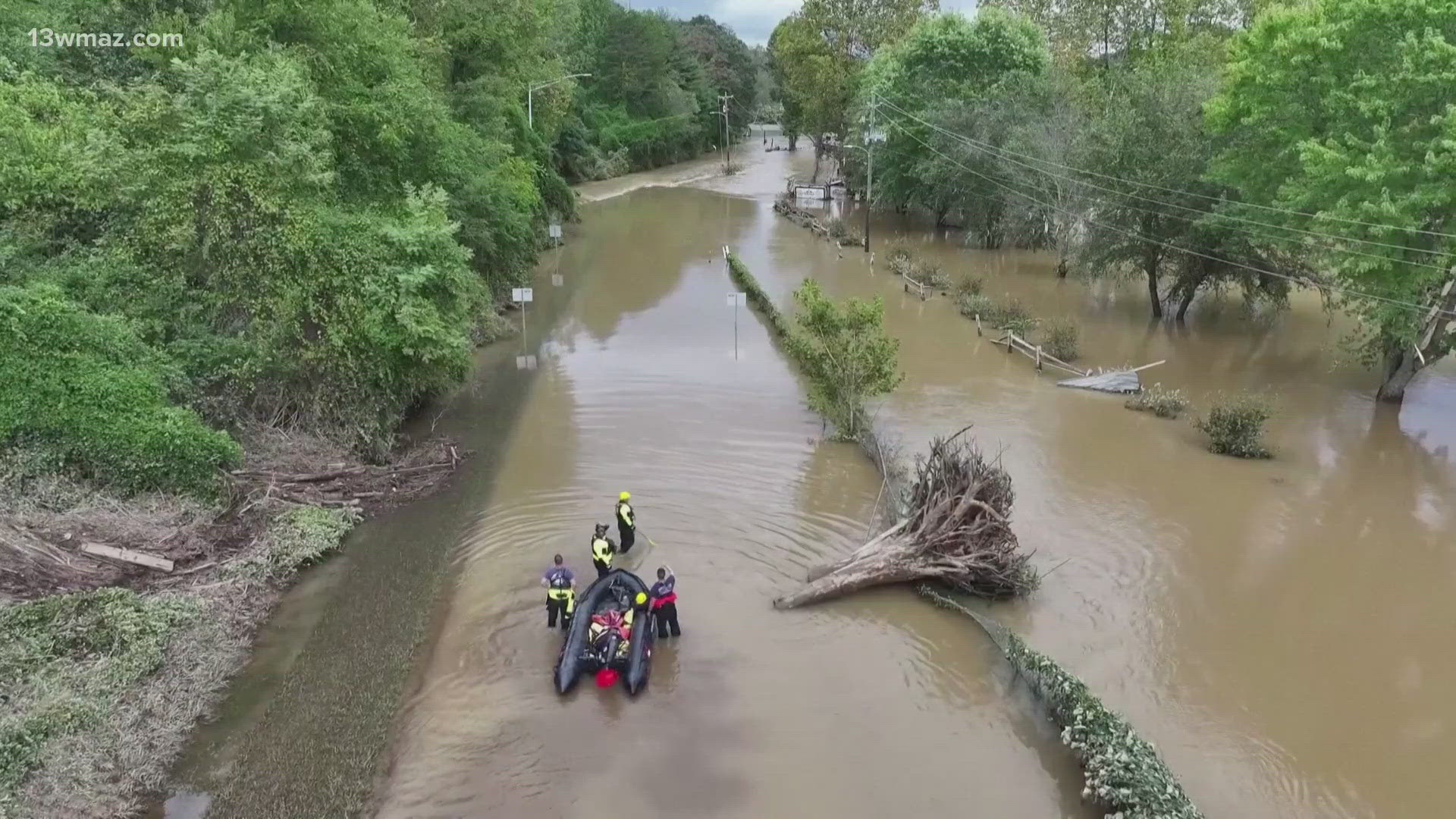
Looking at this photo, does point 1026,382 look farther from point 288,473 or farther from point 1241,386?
point 288,473

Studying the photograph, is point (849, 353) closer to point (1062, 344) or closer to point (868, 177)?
point (1062, 344)

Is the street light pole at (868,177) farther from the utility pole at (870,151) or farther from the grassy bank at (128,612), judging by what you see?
the grassy bank at (128,612)

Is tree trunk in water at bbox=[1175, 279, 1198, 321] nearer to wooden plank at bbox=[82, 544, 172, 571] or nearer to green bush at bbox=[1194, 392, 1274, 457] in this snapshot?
green bush at bbox=[1194, 392, 1274, 457]

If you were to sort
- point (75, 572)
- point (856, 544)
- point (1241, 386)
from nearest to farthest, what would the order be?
point (75, 572) → point (856, 544) → point (1241, 386)

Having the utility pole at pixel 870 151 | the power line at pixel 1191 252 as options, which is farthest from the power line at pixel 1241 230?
the utility pole at pixel 870 151

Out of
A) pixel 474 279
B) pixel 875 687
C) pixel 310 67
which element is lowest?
pixel 875 687

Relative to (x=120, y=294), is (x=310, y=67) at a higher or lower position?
higher

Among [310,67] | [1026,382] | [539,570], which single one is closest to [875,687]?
[539,570]

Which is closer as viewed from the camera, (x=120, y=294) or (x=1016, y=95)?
(x=120, y=294)
